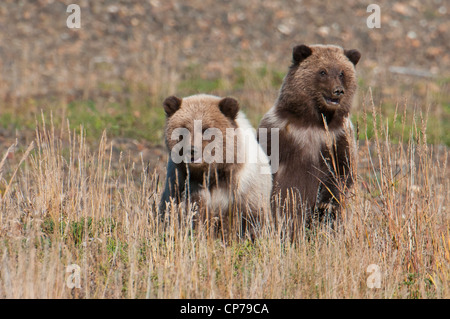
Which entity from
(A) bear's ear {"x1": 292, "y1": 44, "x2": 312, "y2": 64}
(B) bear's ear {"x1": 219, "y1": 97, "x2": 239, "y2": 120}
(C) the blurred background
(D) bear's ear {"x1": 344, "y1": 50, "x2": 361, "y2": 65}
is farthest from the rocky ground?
(B) bear's ear {"x1": 219, "y1": 97, "x2": 239, "y2": 120}

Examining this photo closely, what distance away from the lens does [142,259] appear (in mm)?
6195

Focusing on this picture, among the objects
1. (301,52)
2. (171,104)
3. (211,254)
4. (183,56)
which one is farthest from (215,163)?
(183,56)

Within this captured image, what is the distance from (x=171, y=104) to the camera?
650 centimetres

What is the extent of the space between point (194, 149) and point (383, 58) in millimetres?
13705

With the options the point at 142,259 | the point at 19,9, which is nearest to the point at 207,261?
the point at 142,259

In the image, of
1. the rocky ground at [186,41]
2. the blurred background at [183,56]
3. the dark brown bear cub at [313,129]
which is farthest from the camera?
the rocky ground at [186,41]

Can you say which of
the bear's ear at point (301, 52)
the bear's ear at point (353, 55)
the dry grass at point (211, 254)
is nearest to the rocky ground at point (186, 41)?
the bear's ear at point (301, 52)

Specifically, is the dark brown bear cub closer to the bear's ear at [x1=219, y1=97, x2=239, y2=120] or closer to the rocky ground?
the bear's ear at [x1=219, y1=97, x2=239, y2=120]

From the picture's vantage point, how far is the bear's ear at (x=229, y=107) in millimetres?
6453

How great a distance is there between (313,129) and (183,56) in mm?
11164

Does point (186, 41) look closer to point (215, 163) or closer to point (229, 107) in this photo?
point (229, 107)

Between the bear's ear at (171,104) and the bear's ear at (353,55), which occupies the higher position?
the bear's ear at (353,55)

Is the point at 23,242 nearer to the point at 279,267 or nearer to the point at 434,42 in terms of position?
the point at 279,267

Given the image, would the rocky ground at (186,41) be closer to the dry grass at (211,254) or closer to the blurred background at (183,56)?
the blurred background at (183,56)
